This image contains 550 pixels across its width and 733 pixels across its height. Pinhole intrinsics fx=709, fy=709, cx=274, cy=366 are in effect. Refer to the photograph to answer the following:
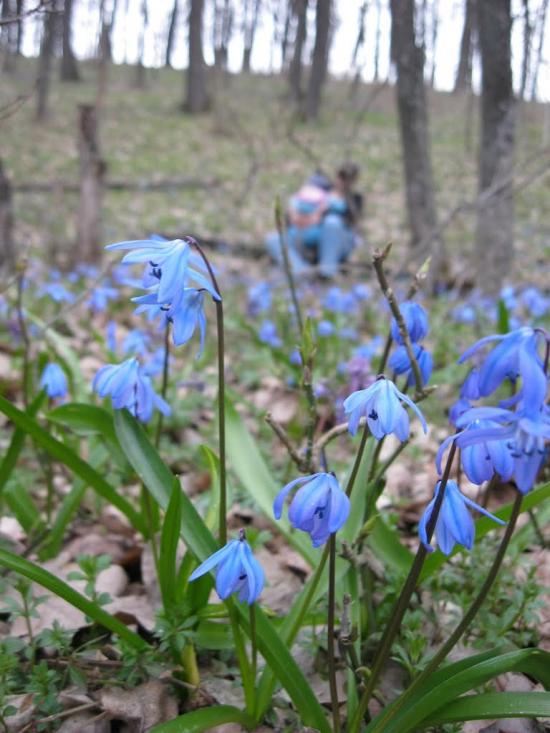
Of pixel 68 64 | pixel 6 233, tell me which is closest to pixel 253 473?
pixel 6 233

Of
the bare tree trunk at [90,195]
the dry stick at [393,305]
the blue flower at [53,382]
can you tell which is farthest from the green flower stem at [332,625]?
the bare tree trunk at [90,195]

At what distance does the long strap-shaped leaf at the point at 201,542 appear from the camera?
1309 mm

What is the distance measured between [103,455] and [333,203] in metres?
6.94

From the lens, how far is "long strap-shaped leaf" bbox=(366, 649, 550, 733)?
3.84 ft

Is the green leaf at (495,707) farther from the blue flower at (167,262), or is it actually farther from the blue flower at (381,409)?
the blue flower at (167,262)

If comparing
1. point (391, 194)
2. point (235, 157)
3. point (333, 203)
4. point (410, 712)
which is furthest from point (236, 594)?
point (235, 157)

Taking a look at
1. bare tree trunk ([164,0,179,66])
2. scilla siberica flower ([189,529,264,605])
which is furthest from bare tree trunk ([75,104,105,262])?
bare tree trunk ([164,0,179,66])

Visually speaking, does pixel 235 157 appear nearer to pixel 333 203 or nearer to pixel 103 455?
pixel 333 203

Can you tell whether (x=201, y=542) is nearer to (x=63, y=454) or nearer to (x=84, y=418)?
(x=63, y=454)

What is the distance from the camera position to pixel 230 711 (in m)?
1.36

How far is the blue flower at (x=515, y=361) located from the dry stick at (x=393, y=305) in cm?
38

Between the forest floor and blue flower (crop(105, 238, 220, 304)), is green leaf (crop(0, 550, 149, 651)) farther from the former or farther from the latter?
blue flower (crop(105, 238, 220, 304))

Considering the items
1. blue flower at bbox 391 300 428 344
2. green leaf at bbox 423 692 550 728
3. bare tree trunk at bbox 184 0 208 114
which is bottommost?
green leaf at bbox 423 692 550 728

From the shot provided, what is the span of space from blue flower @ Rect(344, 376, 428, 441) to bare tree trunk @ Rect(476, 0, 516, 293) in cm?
420
